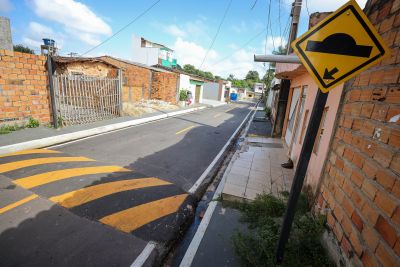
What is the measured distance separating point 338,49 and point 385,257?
1682mm

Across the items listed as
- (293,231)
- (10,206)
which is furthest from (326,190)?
(10,206)

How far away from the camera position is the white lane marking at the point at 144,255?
2.61 metres

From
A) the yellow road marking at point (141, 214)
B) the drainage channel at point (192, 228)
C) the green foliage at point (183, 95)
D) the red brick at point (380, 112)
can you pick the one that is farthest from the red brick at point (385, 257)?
the green foliage at point (183, 95)

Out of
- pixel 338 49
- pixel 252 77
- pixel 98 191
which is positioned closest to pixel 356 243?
pixel 338 49

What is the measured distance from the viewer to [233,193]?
429cm

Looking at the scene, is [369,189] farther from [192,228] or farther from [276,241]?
[192,228]

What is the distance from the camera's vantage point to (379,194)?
178 cm

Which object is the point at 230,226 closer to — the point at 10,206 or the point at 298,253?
the point at 298,253

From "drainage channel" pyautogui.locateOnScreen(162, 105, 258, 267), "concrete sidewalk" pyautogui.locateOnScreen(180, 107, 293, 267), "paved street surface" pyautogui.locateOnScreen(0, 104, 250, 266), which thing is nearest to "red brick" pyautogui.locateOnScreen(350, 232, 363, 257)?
"concrete sidewalk" pyautogui.locateOnScreen(180, 107, 293, 267)

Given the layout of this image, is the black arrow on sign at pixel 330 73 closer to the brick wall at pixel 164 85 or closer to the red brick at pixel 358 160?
the red brick at pixel 358 160

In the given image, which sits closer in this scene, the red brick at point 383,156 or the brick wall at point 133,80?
the red brick at point 383,156

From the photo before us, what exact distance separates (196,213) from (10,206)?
3.18 m

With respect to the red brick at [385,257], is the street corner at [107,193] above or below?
below

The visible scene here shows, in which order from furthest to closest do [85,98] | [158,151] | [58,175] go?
[85,98] < [158,151] < [58,175]
